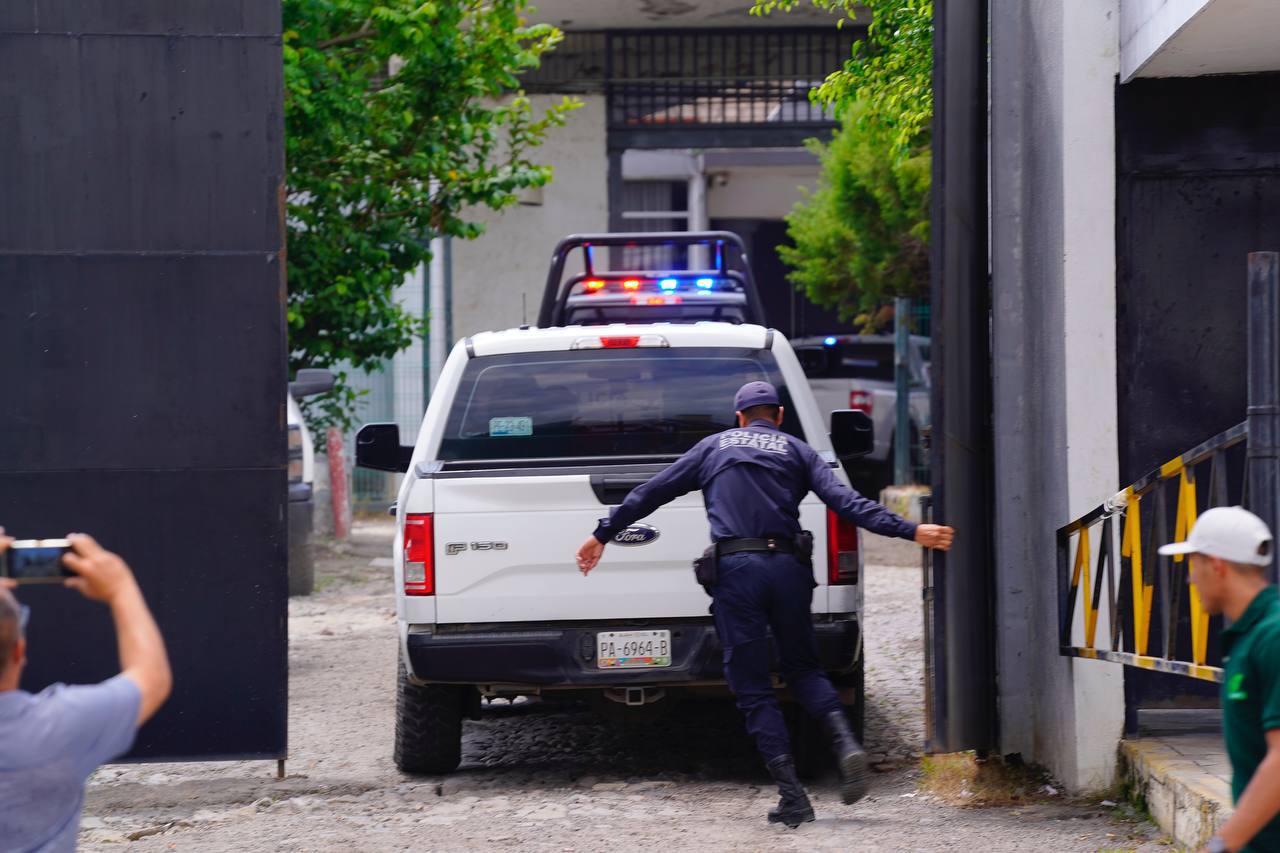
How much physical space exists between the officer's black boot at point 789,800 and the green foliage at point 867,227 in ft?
41.3

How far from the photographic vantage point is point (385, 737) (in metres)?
8.66

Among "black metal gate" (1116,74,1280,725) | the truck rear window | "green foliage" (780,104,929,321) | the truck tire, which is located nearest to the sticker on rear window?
the truck rear window

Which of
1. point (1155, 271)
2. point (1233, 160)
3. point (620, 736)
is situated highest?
point (1233, 160)

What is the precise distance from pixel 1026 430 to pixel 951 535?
2.29ft

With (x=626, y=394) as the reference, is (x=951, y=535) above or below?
below

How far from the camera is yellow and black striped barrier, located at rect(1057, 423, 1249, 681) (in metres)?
5.40

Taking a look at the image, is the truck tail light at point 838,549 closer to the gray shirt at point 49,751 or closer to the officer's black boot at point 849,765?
the officer's black boot at point 849,765

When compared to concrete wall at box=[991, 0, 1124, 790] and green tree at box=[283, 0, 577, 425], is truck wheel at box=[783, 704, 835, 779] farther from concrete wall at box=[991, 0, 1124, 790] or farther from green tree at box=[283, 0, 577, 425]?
green tree at box=[283, 0, 577, 425]

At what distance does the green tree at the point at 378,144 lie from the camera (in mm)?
12984

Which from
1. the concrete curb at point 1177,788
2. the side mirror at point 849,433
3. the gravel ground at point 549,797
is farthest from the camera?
the side mirror at point 849,433

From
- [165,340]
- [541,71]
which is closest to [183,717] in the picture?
[165,340]

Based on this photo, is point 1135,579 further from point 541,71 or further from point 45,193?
point 541,71

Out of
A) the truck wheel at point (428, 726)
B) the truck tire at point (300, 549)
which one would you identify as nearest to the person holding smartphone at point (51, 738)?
the truck wheel at point (428, 726)

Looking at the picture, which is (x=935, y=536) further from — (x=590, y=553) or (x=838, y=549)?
(x=590, y=553)
